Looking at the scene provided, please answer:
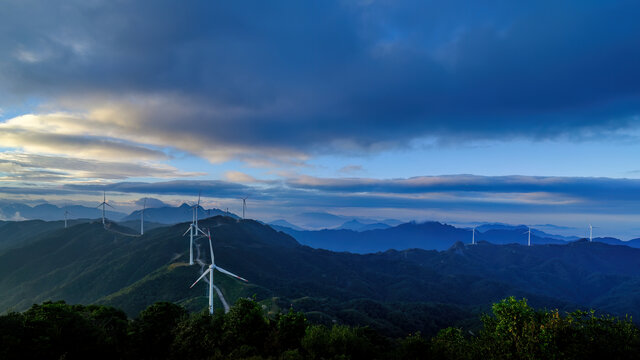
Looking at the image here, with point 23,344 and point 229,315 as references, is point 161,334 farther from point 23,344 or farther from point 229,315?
point 23,344

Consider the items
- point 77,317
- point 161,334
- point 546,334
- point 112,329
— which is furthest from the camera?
point 161,334

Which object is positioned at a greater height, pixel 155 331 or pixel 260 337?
pixel 260 337

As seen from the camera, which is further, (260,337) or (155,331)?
(155,331)

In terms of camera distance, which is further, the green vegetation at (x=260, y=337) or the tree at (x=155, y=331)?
the tree at (x=155, y=331)

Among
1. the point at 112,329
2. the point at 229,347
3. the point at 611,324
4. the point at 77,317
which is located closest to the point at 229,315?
the point at 229,347

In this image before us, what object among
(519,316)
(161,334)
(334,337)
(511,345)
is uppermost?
(519,316)

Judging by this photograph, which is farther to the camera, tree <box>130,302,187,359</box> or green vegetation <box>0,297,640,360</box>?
tree <box>130,302,187,359</box>

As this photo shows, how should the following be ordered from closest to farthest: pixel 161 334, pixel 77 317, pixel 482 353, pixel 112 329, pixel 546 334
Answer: pixel 546 334 → pixel 482 353 → pixel 77 317 → pixel 112 329 → pixel 161 334

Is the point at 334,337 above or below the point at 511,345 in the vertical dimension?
below
